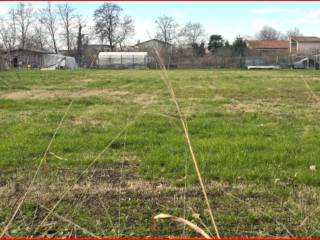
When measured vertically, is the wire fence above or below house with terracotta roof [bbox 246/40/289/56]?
below

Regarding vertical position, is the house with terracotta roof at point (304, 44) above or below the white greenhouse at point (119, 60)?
above

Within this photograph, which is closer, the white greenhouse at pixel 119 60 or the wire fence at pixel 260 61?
the wire fence at pixel 260 61

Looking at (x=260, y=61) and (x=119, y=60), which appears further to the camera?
(x=119, y=60)

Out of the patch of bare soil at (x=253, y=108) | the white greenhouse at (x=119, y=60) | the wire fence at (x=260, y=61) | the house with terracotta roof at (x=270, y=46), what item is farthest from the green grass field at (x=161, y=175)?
the house with terracotta roof at (x=270, y=46)

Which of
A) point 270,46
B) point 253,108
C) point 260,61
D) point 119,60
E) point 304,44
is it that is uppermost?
point 304,44

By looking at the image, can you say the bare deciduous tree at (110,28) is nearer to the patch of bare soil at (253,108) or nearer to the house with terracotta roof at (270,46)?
the house with terracotta roof at (270,46)

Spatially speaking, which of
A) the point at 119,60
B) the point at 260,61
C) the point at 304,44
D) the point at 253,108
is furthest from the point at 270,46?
the point at 253,108

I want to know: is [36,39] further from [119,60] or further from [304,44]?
[304,44]

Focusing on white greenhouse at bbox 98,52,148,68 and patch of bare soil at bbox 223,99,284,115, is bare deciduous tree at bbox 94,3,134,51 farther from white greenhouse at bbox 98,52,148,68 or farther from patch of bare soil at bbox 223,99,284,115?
patch of bare soil at bbox 223,99,284,115

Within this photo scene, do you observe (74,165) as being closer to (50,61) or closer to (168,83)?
(168,83)

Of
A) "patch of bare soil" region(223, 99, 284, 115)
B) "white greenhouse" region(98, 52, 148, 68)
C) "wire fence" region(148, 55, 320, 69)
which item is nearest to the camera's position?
"patch of bare soil" region(223, 99, 284, 115)

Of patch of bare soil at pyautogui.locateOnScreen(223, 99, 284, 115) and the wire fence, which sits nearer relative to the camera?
patch of bare soil at pyautogui.locateOnScreen(223, 99, 284, 115)

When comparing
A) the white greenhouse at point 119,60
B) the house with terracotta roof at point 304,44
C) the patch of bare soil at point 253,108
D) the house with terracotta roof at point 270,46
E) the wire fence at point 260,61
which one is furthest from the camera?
the house with terracotta roof at point 270,46

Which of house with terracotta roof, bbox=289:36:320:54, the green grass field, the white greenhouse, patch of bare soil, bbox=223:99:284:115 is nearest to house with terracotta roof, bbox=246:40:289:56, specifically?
house with terracotta roof, bbox=289:36:320:54
